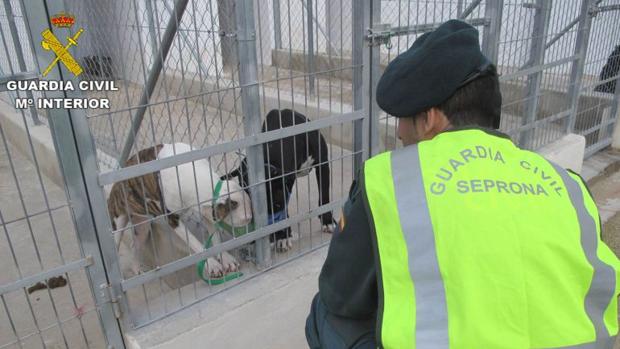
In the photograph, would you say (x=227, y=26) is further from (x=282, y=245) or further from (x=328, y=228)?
(x=328, y=228)

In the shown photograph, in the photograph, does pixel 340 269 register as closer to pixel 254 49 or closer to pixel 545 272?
pixel 545 272

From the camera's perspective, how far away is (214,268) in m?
2.74

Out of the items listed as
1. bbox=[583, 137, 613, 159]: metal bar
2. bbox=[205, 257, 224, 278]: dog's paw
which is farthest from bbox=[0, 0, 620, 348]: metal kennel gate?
bbox=[583, 137, 613, 159]: metal bar

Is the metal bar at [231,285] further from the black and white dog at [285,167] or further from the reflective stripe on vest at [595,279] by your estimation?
the reflective stripe on vest at [595,279]

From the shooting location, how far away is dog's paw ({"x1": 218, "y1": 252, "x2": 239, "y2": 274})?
2.72 m

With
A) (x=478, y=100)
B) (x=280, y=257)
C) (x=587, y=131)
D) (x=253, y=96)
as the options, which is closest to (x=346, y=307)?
(x=478, y=100)

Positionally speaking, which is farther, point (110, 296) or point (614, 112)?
point (614, 112)

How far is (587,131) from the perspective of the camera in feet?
17.2

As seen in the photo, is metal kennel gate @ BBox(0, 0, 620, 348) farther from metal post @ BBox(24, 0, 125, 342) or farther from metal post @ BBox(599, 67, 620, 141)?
metal post @ BBox(599, 67, 620, 141)

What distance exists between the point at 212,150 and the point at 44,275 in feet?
2.82

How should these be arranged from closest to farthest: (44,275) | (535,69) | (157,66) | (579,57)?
(44,275) → (157,66) → (535,69) → (579,57)

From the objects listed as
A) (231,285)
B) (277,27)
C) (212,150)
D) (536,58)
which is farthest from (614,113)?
(212,150)

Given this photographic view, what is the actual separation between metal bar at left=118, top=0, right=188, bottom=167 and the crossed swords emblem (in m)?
0.33

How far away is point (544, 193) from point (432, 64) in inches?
16.0
